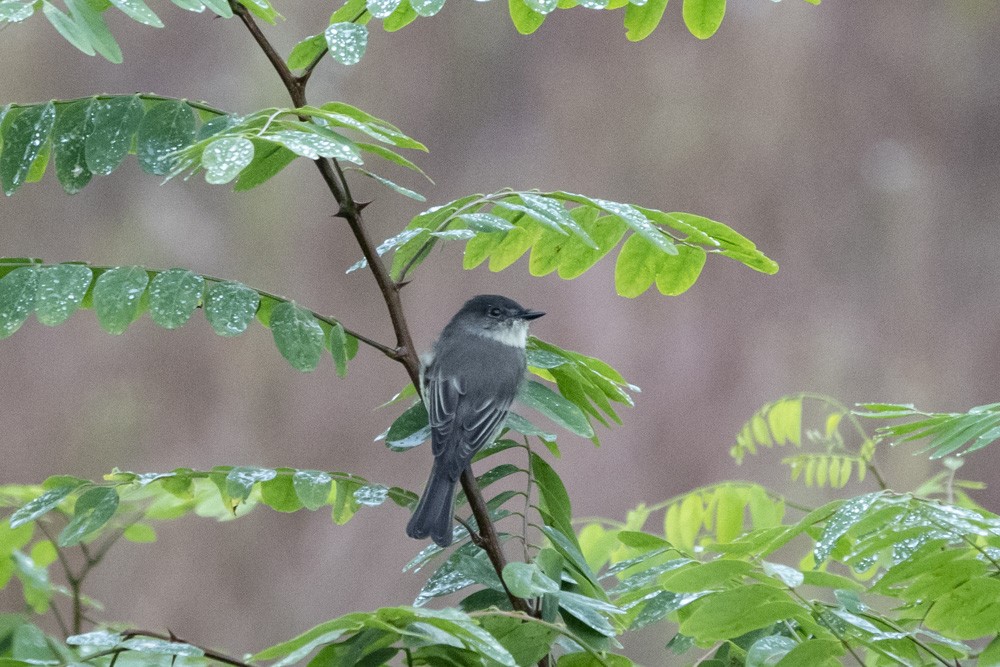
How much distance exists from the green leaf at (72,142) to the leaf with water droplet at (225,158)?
382 millimetres

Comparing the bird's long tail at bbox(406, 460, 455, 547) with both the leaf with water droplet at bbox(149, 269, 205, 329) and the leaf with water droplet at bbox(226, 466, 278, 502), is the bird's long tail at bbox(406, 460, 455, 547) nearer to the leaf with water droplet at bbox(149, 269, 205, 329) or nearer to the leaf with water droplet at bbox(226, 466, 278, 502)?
the leaf with water droplet at bbox(226, 466, 278, 502)

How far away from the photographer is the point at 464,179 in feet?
17.5

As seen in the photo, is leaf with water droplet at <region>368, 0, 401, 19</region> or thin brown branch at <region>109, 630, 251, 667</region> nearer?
thin brown branch at <region>109, 630, 251, 667</region>

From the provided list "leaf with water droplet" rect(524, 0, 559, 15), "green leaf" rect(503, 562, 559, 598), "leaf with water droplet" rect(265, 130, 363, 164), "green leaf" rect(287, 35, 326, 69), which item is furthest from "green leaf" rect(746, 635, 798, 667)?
"green leaf" rect(287, 35, 326, 69)

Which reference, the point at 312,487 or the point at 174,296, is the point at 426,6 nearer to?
the point at 174,296

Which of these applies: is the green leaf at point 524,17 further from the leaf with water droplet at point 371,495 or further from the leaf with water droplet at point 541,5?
the leaf with water droplet at point 371,495

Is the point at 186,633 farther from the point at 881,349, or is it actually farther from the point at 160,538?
the point at 881,349

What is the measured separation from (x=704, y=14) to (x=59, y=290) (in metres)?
0.95

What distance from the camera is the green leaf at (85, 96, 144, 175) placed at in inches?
51.3

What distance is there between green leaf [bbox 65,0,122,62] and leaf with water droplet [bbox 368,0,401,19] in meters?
0.30

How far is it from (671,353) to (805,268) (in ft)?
2.72

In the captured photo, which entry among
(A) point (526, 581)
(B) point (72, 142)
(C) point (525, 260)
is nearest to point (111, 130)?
(B) point (72, 142)

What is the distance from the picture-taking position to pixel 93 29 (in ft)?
3.76

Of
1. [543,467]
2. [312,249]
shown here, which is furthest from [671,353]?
[543,467]
